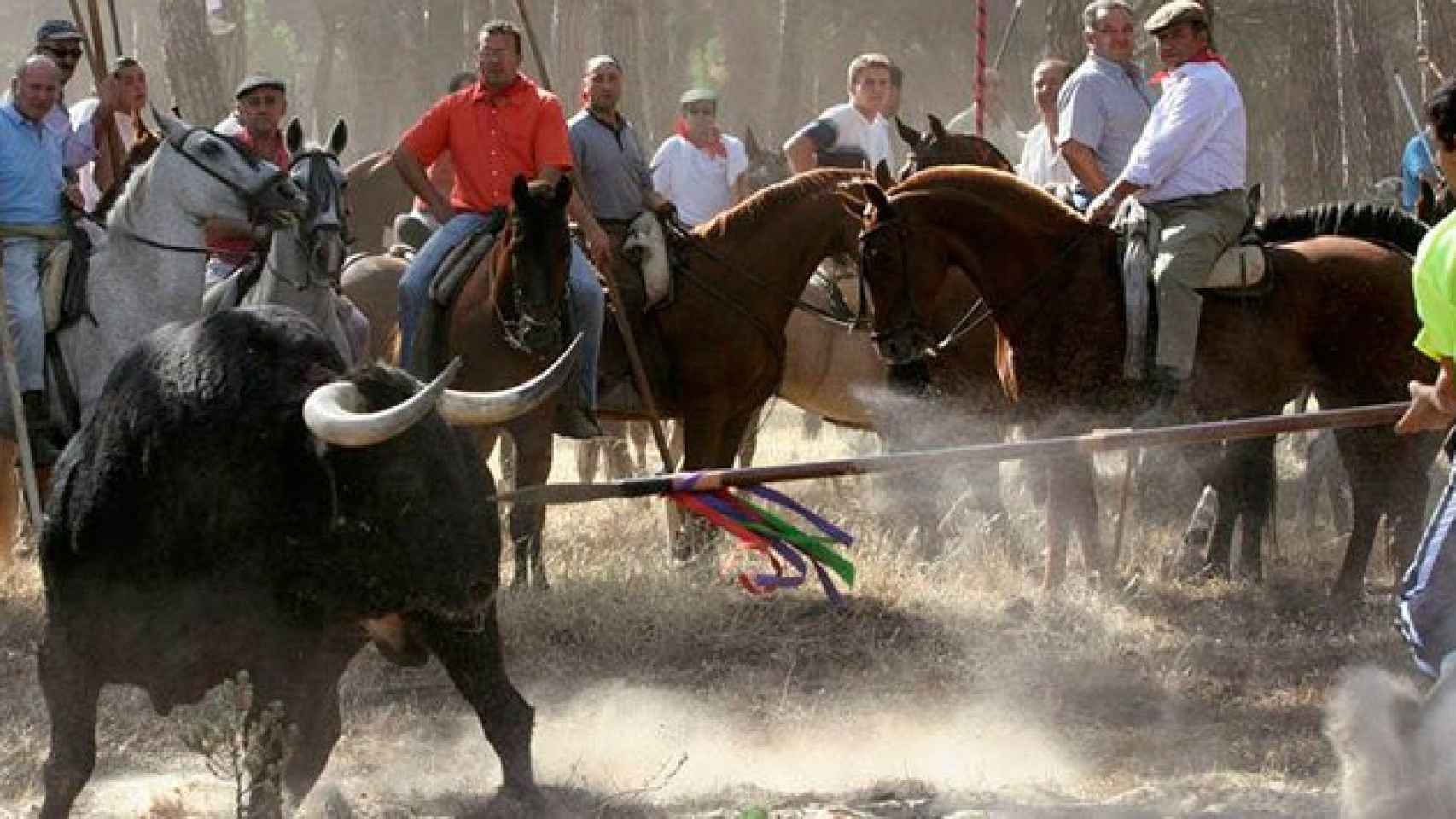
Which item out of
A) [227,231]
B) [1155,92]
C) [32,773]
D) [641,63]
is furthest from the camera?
[641,63]

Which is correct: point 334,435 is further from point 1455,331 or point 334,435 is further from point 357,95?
point 357,95

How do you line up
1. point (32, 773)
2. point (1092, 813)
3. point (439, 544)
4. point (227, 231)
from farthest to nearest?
point (227, 231)
point (32, 773)
point (1092, 813)
point (439, 544)

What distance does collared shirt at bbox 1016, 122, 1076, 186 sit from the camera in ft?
47.8

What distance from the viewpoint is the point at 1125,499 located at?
479 inches

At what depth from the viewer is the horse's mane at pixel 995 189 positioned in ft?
38.3

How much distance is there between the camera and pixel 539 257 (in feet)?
37.5

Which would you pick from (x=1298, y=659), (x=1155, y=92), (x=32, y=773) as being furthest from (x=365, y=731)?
(x=1155, y=92)

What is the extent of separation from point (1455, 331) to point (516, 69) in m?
6.32

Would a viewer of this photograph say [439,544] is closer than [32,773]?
Yes

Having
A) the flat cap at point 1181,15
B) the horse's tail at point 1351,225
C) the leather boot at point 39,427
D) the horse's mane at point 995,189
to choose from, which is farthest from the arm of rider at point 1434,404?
the leather boot at point 39,427

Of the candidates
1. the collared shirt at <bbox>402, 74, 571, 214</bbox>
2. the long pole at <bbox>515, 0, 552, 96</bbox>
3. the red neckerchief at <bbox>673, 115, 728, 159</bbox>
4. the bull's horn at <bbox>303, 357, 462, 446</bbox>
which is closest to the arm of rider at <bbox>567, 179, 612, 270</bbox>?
the collared shirt at <bbox>402, 74, 571, 214</bbox>

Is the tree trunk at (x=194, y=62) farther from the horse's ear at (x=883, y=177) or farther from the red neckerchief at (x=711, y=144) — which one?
the horse's ear at (x=883, y=177)

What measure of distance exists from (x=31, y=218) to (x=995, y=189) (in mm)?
4383

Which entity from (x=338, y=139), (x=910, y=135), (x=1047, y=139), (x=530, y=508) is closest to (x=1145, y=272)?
(x=910, y=135)
